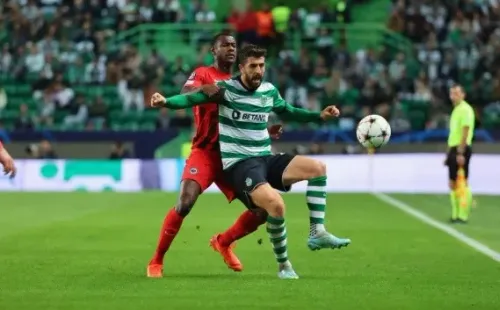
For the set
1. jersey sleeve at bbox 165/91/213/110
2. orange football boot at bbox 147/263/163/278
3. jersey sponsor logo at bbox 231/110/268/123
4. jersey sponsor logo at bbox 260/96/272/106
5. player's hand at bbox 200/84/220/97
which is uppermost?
player's hand at bbox 200/84/220/97

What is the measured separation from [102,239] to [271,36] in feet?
61.4

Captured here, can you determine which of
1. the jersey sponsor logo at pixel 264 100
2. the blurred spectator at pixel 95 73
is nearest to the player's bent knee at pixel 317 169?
the jersey sponsor logo at pixel 264 100

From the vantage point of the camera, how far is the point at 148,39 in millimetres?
34000

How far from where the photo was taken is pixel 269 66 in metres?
31.1

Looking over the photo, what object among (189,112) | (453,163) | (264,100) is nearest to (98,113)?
(189,112)

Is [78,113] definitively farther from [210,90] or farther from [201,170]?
[210,90]

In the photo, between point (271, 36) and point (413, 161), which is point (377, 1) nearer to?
point (271, 36)

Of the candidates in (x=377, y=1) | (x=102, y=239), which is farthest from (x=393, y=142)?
(x=102, y=239)

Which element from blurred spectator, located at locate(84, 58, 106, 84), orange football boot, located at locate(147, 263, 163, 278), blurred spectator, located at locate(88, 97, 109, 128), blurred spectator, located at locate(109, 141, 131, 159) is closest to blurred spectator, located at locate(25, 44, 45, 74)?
blurred spectator, located at locate(84, 58, 106, 84)

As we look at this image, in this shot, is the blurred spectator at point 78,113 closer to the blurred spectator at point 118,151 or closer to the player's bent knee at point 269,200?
the blurred spectator at point 118,151

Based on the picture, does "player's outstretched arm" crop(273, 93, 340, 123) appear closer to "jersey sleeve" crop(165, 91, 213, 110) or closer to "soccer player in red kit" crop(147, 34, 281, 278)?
"soccer player in red kit" crop(147, 34, 281, 278)

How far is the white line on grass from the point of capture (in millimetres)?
12972

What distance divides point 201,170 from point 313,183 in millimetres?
1066

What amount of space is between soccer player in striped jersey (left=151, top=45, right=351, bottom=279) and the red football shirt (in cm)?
29
